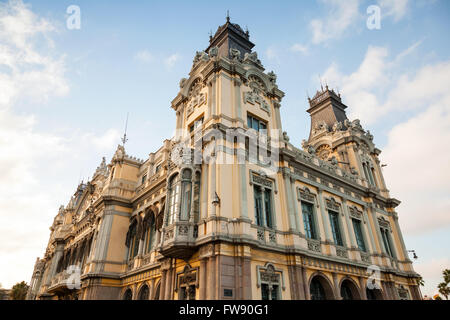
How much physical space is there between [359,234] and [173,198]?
14.3m

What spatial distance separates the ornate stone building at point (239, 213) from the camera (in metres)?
14.4

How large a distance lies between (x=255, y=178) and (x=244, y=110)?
15.4 ft

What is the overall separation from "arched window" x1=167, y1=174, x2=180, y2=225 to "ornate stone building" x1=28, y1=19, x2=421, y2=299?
0.23ft

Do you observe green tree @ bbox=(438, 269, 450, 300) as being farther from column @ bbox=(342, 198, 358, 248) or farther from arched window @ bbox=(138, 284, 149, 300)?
arched window @ bbox=(138, 284, 149, 300)

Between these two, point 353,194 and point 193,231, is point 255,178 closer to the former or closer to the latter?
point 193,231

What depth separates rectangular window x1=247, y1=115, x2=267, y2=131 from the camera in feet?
63.0

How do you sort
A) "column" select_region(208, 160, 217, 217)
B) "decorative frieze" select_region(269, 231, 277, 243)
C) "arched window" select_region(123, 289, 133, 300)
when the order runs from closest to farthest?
"column" select_region(208, 160, 217, 217), "decorative frieze" select_region(269, 231, 277, 243), "arched window" select_region(123, 289, 133, 300)

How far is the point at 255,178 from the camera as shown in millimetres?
16719

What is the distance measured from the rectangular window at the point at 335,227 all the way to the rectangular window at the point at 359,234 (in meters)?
2.18

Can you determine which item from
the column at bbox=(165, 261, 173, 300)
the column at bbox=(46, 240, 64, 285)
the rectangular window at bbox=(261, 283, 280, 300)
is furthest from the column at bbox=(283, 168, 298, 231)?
the column at bbox=(46, 240, 64, 285)

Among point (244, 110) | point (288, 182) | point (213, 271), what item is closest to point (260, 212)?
point (288, 182)
